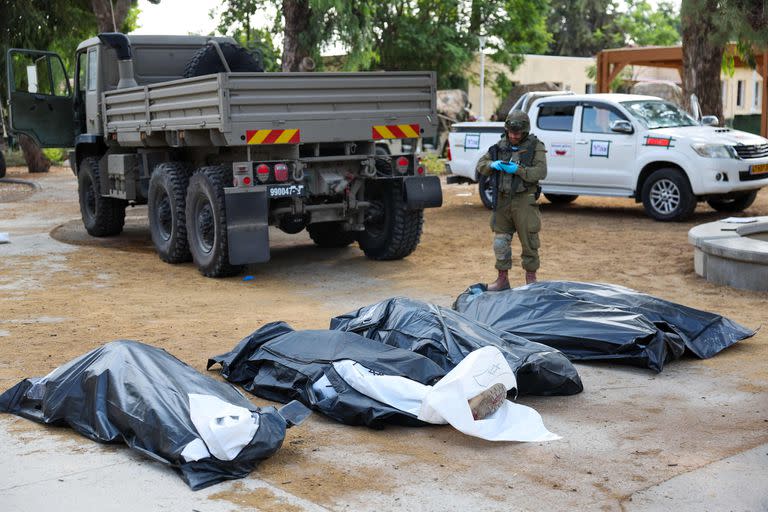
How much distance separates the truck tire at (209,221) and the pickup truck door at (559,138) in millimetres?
6303

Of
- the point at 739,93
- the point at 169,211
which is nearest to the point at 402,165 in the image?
the point at 169,211

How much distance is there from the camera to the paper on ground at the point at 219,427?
4.48 m

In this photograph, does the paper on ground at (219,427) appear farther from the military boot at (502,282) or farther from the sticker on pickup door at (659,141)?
the sticker on pickup door at (659,141)

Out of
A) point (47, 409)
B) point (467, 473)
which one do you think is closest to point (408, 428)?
point (467, 473)

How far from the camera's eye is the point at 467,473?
4590 mm

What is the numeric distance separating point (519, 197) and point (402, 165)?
2.19 meters

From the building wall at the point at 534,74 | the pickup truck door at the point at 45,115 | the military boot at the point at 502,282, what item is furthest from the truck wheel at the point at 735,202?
the building wall at the point at 534,74

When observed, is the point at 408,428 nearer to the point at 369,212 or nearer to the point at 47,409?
the point at 47,409

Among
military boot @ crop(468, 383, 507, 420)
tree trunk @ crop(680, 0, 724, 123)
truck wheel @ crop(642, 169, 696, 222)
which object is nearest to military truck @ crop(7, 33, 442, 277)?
truck wheel @ crop(642, 169, 696, 222)

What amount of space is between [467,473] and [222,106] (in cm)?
557

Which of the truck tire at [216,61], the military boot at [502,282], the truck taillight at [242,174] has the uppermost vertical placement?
the truck tire at [216,61]

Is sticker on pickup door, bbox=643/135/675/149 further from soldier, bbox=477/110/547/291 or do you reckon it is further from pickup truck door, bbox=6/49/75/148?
pickup truck door, bbox=6/49/75/148

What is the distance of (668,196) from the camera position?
14.0 m

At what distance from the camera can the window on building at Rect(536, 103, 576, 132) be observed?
49.3ft
